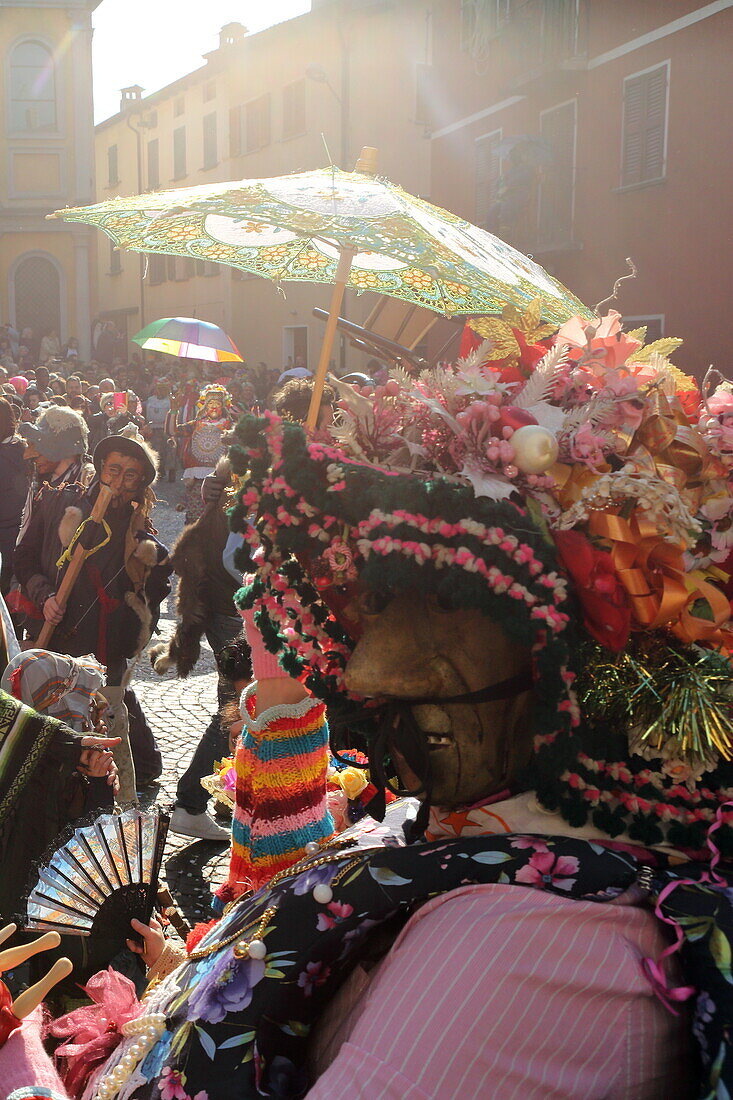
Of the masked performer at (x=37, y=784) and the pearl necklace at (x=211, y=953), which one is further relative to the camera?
the masked performer at (x=37, y=784)

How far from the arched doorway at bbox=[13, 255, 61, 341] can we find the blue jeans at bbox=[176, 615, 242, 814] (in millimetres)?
29376

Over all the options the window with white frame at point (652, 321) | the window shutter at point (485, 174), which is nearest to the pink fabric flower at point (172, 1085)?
the window with white frame at point (652, 321)

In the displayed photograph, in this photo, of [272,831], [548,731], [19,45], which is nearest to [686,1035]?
[548,731]

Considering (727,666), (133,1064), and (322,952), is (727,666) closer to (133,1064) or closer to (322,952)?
(322,952)

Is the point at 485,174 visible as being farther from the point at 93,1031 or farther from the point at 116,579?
the point at 93,1031

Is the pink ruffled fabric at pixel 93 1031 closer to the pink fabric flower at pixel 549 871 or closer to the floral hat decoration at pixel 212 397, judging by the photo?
the pink fabric flower at pixel 549 871

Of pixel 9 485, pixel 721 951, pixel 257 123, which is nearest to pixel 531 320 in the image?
pixel 721 951

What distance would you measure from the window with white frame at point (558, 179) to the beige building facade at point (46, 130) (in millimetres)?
17872

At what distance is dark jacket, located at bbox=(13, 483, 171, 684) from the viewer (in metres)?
5.13

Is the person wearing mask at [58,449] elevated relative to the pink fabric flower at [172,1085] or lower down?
elevated

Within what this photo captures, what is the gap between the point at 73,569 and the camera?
5.07 metres

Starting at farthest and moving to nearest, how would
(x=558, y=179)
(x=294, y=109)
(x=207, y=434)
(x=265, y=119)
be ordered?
(x=265, y=119)
(x=294, y=109)
(x=558, y=179)
(x=207, y=434)

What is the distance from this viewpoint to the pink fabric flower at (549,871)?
4.27ft

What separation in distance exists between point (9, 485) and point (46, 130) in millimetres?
27415
